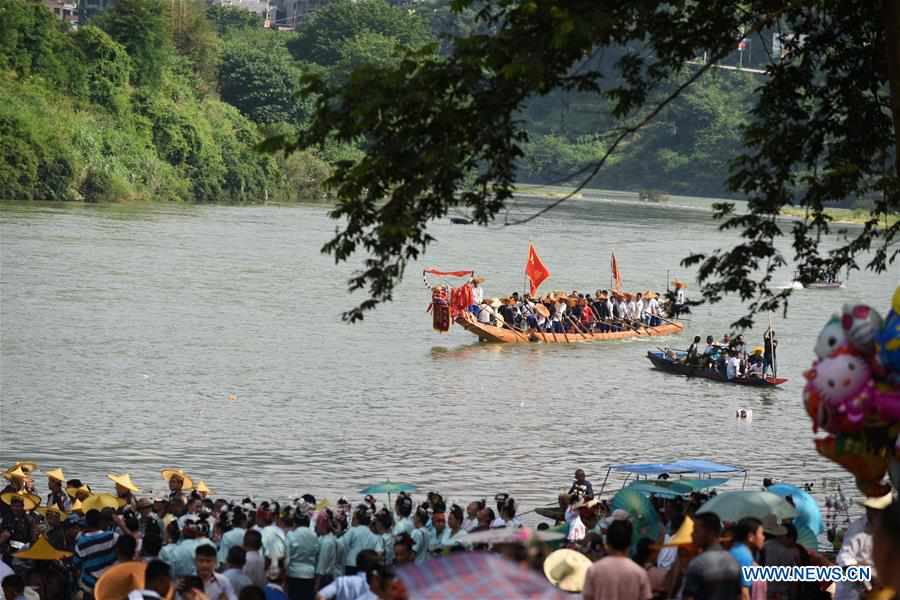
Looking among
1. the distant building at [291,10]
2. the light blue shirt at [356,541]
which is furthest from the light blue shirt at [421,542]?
the distant building at [291,10]

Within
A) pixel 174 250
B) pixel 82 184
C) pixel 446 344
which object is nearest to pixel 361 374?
pixel 446 344

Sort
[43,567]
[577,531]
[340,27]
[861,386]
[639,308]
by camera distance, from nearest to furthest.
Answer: [861,386], [43,567], [577,531], [639,308], [340,27]

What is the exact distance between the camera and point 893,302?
665 centimetres

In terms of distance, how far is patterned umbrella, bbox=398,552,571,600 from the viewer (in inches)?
152

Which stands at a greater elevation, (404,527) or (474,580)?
(474,580)

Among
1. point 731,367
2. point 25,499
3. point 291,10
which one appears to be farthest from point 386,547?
point 291,10

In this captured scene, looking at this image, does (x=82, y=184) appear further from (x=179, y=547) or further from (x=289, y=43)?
(x=179, y=547)

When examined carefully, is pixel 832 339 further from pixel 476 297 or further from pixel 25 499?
pixel 476 297

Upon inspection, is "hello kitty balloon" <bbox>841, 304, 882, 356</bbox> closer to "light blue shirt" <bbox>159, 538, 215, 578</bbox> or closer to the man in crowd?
the man in crowd

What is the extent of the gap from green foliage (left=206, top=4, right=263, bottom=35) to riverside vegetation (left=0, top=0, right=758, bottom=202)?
17949 mm

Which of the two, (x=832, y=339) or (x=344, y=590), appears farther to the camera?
(x=344, y=590)

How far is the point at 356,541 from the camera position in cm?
1045

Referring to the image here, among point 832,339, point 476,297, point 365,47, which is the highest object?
point 365,47

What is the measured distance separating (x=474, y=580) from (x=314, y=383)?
28386mm
